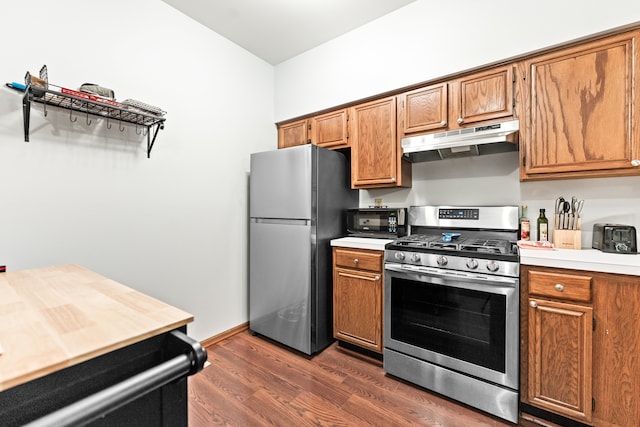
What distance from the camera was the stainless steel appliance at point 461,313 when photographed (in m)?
1.63

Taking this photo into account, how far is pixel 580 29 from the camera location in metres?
1.67

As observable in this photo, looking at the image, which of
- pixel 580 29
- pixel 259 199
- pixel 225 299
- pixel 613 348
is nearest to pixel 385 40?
pixel 580 29

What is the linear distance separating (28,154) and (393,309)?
7.84 ft

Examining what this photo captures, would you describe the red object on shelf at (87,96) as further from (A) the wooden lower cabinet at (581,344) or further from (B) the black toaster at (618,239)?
(B) the black toaster at (618,239)

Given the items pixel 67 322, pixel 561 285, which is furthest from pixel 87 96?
pixel 561 285

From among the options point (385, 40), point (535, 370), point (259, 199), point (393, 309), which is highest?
point (385, 40)

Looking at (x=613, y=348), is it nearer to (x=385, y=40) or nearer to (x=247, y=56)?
(x=385, y=40)

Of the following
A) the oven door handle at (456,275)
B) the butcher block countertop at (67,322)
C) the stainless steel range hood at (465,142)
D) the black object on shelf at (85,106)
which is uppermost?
the black object on shelf at (85,106)

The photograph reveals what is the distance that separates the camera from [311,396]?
6.06 feet

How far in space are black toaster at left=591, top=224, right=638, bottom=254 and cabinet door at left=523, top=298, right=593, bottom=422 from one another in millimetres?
494

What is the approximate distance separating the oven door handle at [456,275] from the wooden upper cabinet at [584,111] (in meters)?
0.72

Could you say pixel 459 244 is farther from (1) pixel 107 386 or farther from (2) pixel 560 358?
(1) pixel 107 386

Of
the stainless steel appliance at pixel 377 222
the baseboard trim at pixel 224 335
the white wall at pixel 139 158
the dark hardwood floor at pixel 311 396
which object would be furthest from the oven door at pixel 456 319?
the white wall at pixel 139 158

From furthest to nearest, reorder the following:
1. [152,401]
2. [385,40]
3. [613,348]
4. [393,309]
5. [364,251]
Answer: [385,40] → [364,251] → [393,309] → [613,348] → [152,401]
